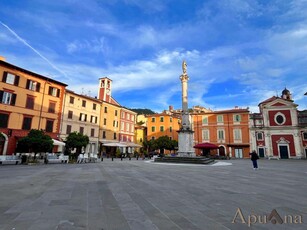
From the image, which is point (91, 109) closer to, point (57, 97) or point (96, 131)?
point (96, 131)

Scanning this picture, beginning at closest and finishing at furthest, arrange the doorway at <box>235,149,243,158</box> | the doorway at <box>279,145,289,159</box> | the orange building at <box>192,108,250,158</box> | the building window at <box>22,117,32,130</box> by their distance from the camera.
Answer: the building window at <box>22,117,32,130</box>, the doorway at <box>279,145,289,159</box>, the doorway at <box>235,149,243,158</box>, the orange building at <box>192,108,250,158</box>

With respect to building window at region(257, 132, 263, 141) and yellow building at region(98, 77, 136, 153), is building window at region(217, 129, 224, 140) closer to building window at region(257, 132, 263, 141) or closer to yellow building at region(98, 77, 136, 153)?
building window at region(257, 132, 263, 141)

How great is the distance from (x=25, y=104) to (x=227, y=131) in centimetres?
3819

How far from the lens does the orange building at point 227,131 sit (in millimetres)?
40406

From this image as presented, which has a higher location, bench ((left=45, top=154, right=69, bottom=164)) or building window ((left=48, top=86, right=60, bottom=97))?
building window ((left=48, top=86, right=60, bottom=97))

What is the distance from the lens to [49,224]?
3.43 metres

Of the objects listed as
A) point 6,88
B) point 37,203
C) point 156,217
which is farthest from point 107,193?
point 6,88

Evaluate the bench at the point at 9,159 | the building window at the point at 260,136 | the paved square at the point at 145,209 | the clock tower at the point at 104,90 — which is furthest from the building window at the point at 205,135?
the paved square at the point at 145,209

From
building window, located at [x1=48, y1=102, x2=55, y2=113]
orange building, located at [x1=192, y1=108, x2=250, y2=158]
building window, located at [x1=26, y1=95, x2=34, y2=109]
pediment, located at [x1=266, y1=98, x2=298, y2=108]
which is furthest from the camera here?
orange building, located at [x1=192, y1=108, x2=250, y2=158]

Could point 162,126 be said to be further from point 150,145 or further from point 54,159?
point 54,159

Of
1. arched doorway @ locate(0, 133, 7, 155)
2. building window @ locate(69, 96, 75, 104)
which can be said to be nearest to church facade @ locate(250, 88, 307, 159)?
building window @ locate(69, 96, 75, 104)

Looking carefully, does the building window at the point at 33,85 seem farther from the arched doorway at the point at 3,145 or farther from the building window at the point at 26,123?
the arched doorway at the point at 3,145

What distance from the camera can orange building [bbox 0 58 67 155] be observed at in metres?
24.3

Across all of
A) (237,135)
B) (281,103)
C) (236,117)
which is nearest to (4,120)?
(237,135)
